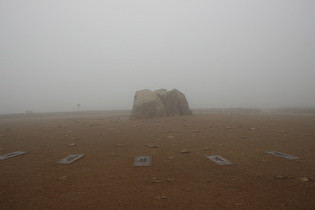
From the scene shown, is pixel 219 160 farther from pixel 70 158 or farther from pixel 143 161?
pixel 70 158

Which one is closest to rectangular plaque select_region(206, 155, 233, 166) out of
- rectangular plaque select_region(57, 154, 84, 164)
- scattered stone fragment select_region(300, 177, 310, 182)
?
scattered stone fragment select_region(300, 177, 310, 182)

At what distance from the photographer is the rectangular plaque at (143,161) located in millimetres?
4621

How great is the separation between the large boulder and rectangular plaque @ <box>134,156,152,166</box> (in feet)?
35.1

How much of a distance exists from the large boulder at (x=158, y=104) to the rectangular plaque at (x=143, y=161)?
10.7 meters

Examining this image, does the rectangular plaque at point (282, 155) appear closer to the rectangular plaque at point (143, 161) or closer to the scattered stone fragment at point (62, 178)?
the rectangular plaque at point (143, 161)

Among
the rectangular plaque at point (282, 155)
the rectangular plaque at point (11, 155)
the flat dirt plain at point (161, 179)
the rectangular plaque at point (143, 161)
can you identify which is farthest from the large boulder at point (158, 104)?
the rectangular plaque at point (282, 155)

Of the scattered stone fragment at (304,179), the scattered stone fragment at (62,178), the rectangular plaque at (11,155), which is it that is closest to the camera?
the scattered stone fragment at (304,179)

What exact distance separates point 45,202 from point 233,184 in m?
3.23

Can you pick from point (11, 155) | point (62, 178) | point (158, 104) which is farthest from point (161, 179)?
point (158, 104)

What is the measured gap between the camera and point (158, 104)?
650 inches

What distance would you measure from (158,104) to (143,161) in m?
11.7

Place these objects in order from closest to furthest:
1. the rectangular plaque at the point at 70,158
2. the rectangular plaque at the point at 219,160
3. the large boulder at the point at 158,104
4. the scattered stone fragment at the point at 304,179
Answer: the scattered stone fragment at the point at 304,179 → the rectangular plaque at the point at 219,160 → the rectangular plaque at the point at 70,158 → the large boulder at the point at 158,104

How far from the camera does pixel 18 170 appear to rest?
4312mm

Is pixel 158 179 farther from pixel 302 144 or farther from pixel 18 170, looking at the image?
pixel 302 144
